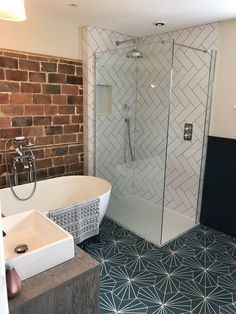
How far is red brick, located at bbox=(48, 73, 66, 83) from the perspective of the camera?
10.3 ft

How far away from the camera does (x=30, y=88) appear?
299 centimetres

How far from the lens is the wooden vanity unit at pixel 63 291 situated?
123 centimetres

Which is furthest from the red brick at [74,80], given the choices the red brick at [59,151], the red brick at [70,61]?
the red brick at [59,151]

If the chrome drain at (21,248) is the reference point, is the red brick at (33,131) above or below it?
above

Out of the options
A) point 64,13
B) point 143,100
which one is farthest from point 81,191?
point 64,13

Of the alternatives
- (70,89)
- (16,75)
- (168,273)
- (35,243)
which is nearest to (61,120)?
(70,89)

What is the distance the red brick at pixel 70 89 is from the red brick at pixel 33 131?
0.57 meters

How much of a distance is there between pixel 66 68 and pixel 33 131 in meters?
0.89

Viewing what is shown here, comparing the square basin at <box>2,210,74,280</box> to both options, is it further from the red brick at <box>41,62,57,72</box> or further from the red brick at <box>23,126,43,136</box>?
the red brick at <box>41,62,57,72</box>

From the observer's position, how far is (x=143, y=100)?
3865 mm

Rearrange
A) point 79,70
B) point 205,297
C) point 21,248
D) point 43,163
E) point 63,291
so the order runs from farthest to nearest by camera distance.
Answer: point 79,70 → point 43,163 → point 205,297 → point 21,248 → point 63,291

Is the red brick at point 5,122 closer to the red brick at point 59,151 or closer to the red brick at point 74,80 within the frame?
the red brick at point 59,151

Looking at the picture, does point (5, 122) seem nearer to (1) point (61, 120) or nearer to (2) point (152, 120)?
(1) point (61, 120)

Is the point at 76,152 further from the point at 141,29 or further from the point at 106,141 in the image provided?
the point at 141,29
